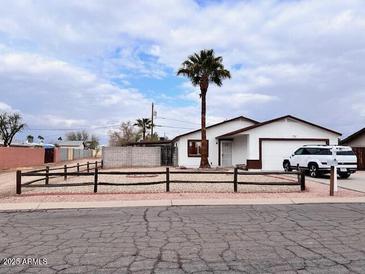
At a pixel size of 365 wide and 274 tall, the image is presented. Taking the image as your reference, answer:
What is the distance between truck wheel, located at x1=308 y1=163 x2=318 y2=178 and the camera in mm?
24380

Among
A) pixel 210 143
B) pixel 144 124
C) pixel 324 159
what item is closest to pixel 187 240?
pixel 324 159

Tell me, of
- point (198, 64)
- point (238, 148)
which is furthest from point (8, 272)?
point (238, 148)

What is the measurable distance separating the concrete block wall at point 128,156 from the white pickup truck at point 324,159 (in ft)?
55.7

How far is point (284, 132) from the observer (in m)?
31.5

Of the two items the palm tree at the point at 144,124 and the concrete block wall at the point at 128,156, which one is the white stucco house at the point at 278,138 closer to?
the concrete block wall at the point at 128,156

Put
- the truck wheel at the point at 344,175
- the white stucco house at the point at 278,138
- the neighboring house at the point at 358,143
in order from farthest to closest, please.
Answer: the neighboring house at the point at 358,143 < the white stucco house at the point at 278,138 < the truck wheel at the point at 344,175

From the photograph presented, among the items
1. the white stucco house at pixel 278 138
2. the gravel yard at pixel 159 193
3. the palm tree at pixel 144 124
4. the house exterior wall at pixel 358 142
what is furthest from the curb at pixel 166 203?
the palm tree at pixel 144 124

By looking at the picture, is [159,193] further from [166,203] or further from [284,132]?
[284,132]

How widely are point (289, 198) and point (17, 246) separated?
9.57 m

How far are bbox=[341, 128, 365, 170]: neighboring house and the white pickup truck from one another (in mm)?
9401

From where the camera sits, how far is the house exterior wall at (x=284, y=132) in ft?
103

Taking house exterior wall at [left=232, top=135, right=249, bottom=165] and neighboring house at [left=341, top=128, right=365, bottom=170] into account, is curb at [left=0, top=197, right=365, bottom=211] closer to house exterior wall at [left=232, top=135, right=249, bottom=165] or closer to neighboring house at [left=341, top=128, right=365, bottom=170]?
house exterior wall at [left=232, top=135, right=249, bottom=165]

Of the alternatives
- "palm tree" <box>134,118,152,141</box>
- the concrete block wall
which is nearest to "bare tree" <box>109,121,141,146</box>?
"palm tree" <box>134,118,152,141</box>

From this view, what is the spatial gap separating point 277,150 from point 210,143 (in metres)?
7.62
